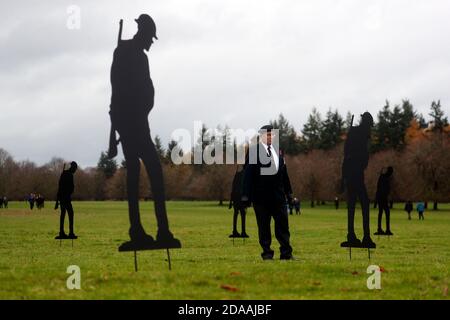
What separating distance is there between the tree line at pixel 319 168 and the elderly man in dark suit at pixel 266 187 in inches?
2353

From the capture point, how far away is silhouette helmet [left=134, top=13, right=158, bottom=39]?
34.8 ft

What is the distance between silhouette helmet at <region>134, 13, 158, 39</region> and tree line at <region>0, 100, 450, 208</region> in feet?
201

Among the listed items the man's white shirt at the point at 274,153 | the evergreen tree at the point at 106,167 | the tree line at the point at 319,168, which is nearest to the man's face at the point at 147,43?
the man's white shirt at the point at 274,153

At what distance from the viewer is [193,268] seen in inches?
415

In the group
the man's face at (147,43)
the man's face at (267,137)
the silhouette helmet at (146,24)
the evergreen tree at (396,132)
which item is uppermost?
the evergreen tree at (396,132)

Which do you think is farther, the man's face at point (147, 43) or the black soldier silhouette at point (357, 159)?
the black soldier silhouette at point (357, 159)

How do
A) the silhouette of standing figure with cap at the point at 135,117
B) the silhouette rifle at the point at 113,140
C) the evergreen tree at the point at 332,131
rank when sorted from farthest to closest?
the evergreen tree at the point at 332,131
the silhouette rifle at the point at 113,140
the silhouette of standing figure with cap at the point at 135,117

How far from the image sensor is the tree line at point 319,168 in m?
86.0

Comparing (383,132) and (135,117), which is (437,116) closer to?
(383,132)

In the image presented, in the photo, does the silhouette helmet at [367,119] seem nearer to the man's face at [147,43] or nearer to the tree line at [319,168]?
the man's face at [147,43]
